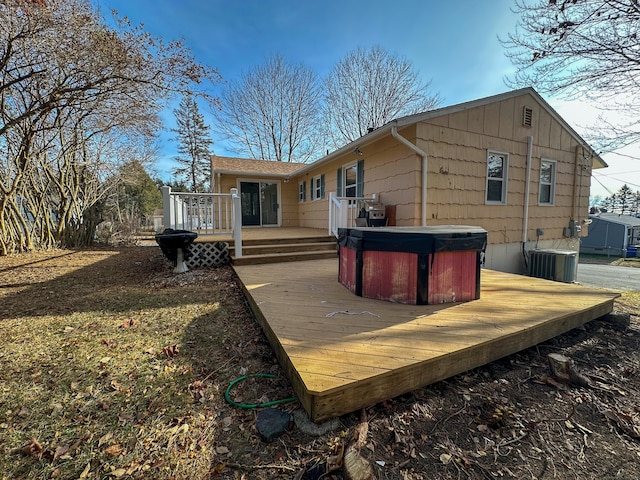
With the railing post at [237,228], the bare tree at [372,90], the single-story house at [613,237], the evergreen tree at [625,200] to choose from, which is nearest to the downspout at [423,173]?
the railing post at [237,228]

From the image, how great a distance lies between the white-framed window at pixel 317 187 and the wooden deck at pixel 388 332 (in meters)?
6.24

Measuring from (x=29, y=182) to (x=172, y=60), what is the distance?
21.9 feet

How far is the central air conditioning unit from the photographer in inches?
257

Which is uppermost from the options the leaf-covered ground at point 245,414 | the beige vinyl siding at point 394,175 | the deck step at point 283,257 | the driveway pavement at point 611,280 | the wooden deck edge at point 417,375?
the beige vinyl siding at point 394,175

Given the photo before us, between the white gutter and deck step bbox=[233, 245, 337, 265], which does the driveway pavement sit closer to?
the white gutter

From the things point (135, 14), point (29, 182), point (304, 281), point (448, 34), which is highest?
point (448, 34)

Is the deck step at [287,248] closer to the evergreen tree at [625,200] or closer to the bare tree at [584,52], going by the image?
the bare tree at [584,52]

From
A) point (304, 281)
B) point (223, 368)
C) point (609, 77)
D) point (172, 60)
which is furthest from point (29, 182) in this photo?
point (609, 77)

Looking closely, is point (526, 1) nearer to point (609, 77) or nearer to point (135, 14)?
point (609, 77)

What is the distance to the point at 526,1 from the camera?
5348 millimetres

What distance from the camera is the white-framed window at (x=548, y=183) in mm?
7383

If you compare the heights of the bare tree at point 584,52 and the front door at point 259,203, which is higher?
the bare tree at point 584,52

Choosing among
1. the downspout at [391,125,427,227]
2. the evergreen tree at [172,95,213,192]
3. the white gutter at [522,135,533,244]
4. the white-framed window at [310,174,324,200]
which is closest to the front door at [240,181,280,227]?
the white-framed window at [310,174,324,200]

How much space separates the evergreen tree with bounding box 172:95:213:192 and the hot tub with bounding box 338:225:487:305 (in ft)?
79.3
